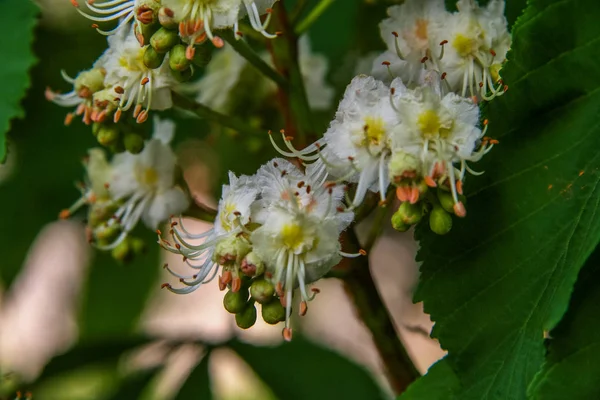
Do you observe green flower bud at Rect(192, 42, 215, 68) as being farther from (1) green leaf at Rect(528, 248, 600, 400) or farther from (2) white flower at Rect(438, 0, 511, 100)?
(1) green leaf at Rect(528, 248, 600, 400)

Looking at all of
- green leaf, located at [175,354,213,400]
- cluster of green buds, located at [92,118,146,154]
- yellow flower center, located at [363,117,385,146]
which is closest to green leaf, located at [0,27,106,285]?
green leaf, located at [175,354,213,400]

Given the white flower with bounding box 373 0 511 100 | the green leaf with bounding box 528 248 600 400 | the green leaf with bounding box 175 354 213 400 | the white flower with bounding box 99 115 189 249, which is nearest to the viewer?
the green leaf with bounding box 528 248 600 400

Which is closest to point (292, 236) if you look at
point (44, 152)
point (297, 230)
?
point (297, 230)

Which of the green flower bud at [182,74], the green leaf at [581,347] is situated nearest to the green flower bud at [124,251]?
the green flower bud at [182,74]

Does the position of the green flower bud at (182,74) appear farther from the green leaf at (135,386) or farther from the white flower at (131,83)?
the green leaf at (135,386)

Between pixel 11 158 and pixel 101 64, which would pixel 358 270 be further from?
pixel 11 158
